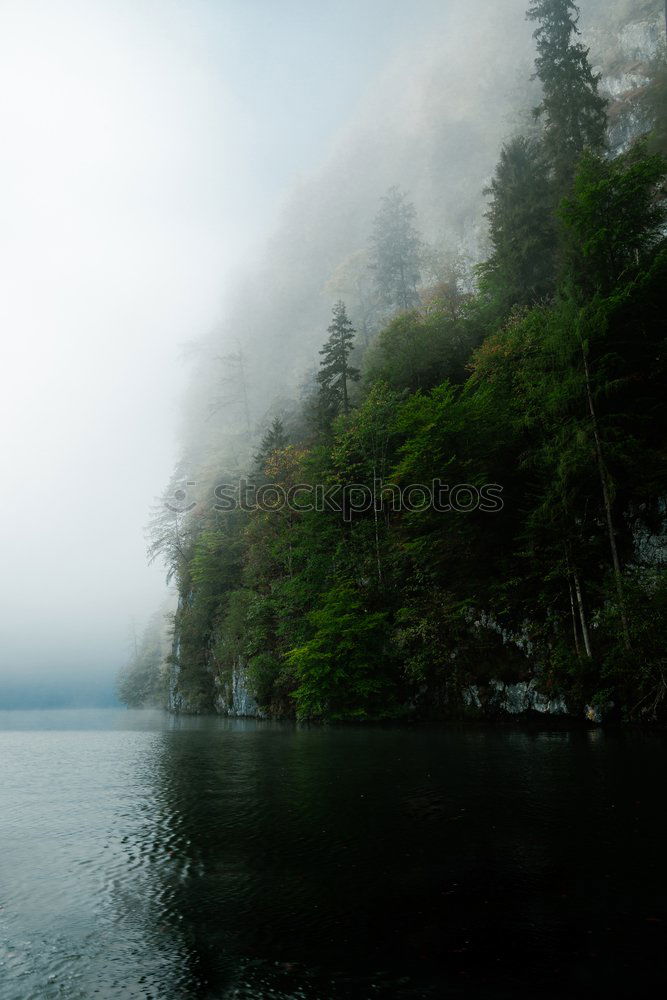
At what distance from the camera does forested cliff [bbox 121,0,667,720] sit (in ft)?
61.9

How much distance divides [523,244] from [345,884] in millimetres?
36247

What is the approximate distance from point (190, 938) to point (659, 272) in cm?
2353

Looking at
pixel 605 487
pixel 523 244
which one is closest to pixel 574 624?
pixel 605 487

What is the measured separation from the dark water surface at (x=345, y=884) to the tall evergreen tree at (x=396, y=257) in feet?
210

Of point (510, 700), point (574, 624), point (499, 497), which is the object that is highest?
point (499, 497)

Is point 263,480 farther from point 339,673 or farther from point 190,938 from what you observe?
point 190,938

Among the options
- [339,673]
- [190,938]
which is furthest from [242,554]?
[190,938]

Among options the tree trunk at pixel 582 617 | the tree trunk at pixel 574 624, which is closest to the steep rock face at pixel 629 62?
the tree trunk at pixel 582 617

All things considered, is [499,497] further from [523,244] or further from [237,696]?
[237,696]

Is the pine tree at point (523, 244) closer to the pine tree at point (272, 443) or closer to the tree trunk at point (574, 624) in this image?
the pine tree at point (272, 443)

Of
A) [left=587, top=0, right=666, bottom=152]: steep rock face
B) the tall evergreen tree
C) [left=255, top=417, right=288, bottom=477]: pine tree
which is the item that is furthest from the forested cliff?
the tall evergreen tree

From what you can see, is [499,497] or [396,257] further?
[396,257]

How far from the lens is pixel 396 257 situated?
69750 millimetres

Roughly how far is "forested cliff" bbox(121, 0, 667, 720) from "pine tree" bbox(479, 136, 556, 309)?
5.6 inches
